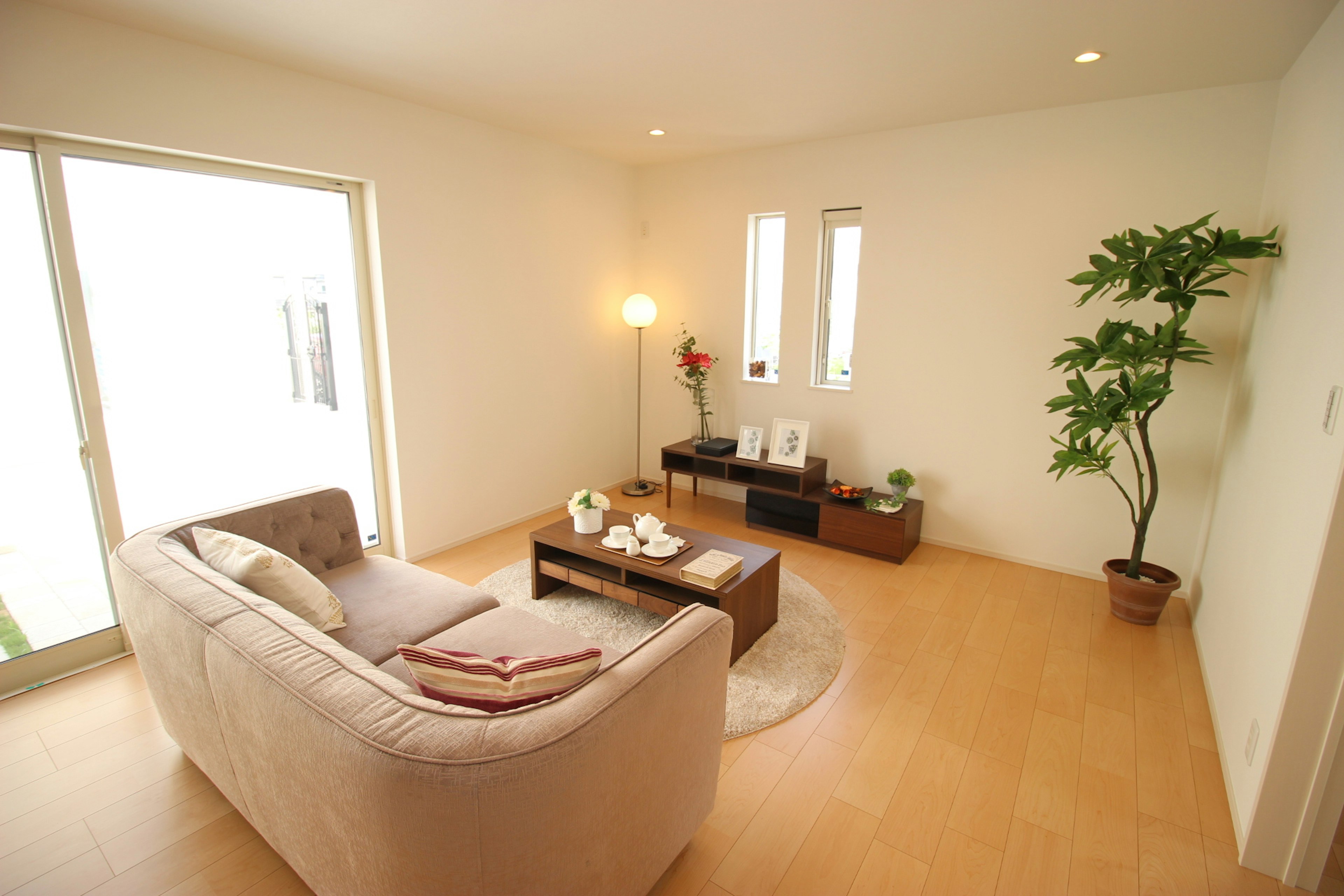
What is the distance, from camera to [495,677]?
137 centimetres

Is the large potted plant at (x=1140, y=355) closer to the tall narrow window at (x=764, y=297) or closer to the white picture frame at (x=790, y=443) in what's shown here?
the white picture frame at (x=790, y=443)

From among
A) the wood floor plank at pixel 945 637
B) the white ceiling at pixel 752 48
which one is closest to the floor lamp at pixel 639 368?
the white ceiling at pixel 752 48

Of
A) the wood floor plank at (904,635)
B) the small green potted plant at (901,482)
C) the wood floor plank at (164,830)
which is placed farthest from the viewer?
the small green potted plant at (901,482)

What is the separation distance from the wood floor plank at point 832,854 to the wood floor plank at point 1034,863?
0.36 m

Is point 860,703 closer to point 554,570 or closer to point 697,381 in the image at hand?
point 554,570

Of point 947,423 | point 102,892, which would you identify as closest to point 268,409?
point 102,892

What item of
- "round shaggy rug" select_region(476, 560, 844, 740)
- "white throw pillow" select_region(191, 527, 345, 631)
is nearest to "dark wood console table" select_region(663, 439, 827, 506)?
"round shaggy rug" select_region(476, 560, 844, 740)

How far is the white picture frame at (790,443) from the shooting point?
426cm

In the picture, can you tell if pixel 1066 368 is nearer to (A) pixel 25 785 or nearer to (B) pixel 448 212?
(B) pixel 448 212

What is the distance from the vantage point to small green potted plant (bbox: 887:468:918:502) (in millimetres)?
3947

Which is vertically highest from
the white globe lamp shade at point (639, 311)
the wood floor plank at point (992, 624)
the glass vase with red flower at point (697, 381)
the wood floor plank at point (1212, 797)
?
the white globe lamp shade at point (639, 311)

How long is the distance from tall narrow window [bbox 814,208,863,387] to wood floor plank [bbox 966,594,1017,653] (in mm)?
1713

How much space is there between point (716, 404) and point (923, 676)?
2747 mm

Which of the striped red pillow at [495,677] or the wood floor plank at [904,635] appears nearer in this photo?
the striped red pillow at [495,677]
